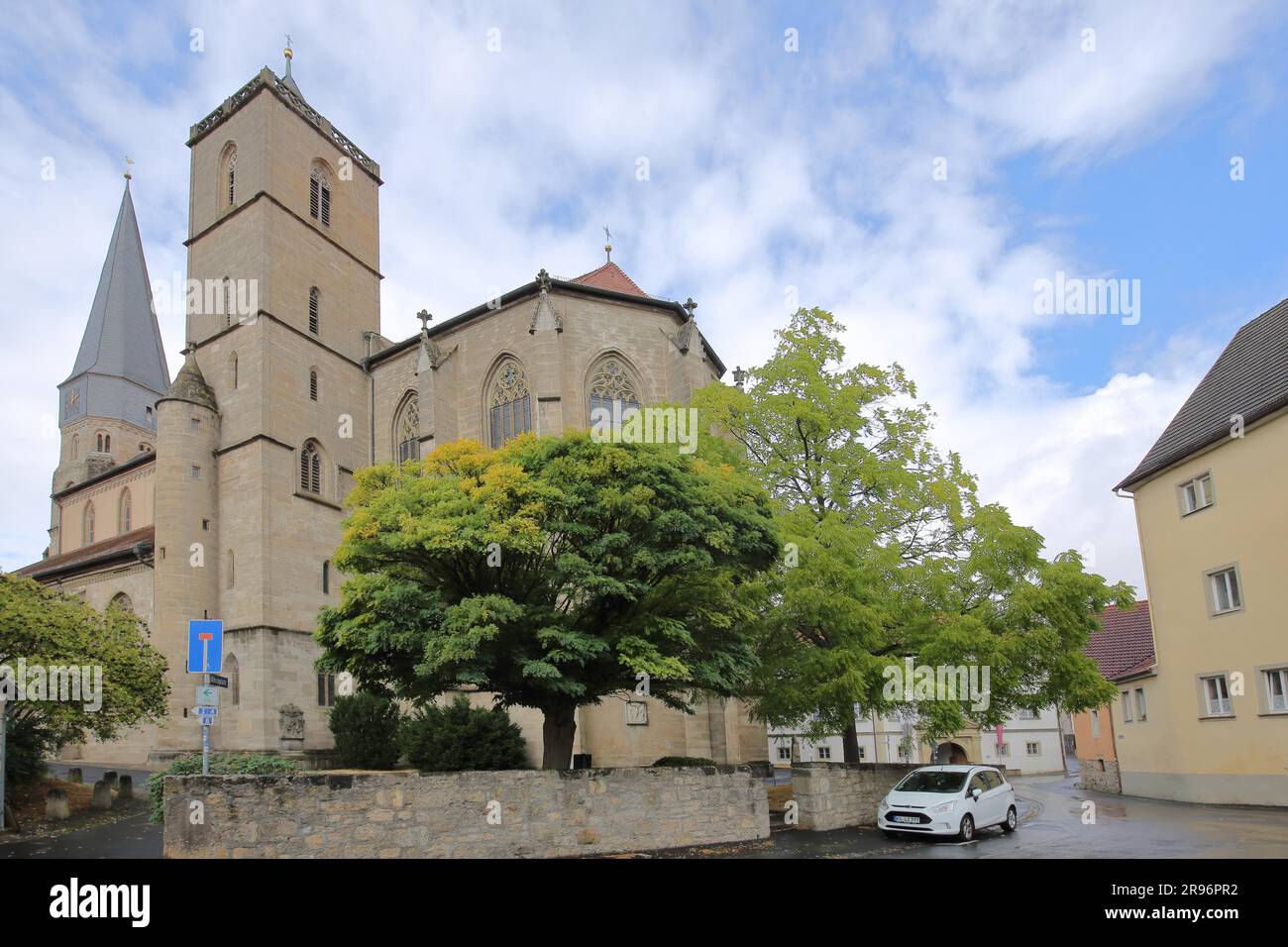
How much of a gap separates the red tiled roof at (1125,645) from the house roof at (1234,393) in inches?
197

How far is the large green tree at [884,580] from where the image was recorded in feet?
55.5

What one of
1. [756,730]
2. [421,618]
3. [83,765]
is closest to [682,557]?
[421,618]

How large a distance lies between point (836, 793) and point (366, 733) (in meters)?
15.3

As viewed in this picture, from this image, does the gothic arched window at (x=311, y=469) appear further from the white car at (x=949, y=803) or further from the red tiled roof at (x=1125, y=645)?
the red tiled roof at (x=1125, y=645)

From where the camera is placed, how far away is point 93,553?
4375 cm

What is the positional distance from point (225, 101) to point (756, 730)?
32949mm

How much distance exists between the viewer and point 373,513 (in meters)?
15.0

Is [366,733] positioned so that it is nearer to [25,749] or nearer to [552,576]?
[25,749]

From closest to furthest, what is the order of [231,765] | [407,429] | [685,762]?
[685,762] < [231,765] < [407,429]

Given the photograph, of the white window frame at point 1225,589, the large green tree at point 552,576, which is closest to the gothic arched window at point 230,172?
the large green tree at point 552,576

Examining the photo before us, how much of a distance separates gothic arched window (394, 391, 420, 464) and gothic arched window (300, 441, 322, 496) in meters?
2.92

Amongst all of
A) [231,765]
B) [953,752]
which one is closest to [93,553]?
[231,765]

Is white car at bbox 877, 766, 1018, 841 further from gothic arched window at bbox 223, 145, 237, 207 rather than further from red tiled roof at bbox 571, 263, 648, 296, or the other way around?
gothic arched window at bbox 223, 145, 237, 207

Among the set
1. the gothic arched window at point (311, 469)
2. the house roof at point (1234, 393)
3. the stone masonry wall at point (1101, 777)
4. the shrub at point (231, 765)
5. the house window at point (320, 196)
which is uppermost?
the house window at point (320, 196)
